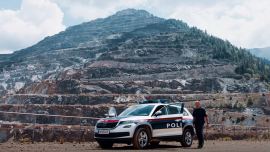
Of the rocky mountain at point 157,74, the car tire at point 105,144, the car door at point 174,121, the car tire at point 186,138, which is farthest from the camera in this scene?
the rocky mountain at point 157,74

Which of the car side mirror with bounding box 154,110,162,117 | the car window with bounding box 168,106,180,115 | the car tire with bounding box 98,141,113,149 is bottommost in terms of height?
the car tire with bounding box 98,141,113,149

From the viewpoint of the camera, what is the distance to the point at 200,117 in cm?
2086

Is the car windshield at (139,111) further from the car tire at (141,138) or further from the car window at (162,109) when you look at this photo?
the car tire at (141,138)

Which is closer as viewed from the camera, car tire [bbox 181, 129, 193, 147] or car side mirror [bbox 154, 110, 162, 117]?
car side mirror [bbox 154, 110, 162, 117]

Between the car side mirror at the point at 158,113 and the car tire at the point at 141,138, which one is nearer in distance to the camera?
the car tire at the point at 141,138

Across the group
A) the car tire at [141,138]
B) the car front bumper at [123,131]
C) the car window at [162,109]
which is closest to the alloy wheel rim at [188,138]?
the car window at [162,109]

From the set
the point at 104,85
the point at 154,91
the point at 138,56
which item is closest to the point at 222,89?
the point at 154,91

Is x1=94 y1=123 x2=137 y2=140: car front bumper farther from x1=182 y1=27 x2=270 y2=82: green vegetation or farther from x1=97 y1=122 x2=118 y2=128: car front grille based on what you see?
x1=182 y1=27 x2=270 y2=82: green vegetation

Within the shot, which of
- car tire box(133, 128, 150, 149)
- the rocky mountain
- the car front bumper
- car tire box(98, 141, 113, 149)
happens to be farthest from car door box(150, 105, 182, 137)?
the rocky mountain

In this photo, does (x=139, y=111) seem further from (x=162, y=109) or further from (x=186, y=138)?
(x=186, y=138)

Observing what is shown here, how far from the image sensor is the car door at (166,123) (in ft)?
63.8

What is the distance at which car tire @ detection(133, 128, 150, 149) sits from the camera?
18516mm

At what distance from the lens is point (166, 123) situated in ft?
65.4

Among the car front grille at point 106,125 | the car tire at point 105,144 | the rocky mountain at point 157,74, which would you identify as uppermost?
the rocky mountain at point 157,74
